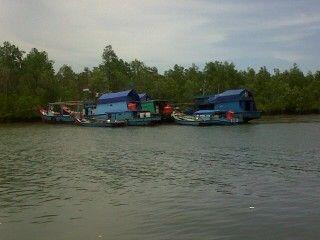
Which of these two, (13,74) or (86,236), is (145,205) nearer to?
(86,236)

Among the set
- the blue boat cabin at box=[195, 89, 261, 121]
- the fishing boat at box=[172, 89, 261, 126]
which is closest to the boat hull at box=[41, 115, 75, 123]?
the fishing boat at box=[172, 89, 261, 126]

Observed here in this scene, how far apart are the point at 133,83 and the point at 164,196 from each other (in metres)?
126

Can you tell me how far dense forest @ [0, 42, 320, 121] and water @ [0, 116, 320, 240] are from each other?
3658 inches

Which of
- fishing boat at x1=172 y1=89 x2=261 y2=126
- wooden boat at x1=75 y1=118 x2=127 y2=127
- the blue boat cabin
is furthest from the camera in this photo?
wooden boat at x1=75 y1=118 x2=127 y2=127

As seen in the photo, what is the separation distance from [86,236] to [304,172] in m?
17.0

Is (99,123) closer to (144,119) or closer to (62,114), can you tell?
(144,119)

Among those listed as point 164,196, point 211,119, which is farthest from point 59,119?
point 164,196

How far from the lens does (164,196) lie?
70.1 ft

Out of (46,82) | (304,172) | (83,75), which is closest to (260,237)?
(304,172)

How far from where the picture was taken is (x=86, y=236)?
15.1m

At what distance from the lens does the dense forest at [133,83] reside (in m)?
127

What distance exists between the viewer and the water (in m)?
15.6

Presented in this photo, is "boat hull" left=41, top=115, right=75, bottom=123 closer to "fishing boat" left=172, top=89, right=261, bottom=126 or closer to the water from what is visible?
"fishing boat" left=172, top=89, right=261, bottom=126

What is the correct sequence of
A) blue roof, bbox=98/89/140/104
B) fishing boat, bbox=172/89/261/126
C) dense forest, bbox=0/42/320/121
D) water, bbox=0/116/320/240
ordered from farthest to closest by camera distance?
dense forest, bbox=0/42/320/121 → blue roof, bbox=98/89/140/104 → fishing boat, bbox=172/89/261/126 → water, bbox=0/116/320/240
